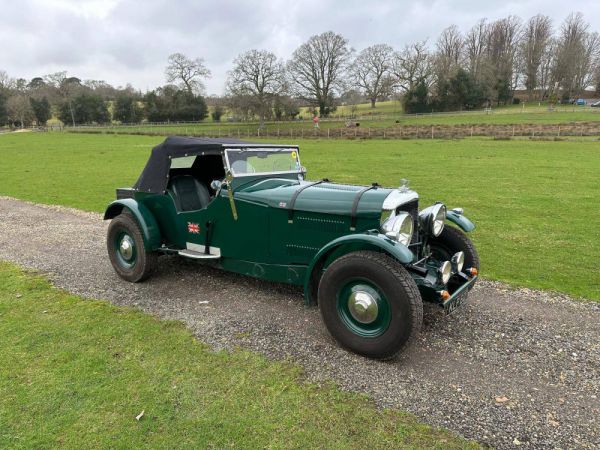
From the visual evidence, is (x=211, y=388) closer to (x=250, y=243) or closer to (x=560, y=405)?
(x=250, y=243)

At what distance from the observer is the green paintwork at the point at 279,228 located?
4203 millimetres

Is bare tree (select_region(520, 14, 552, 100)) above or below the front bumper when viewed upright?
above

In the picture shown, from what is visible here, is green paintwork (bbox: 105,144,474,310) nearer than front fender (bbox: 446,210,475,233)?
Yes

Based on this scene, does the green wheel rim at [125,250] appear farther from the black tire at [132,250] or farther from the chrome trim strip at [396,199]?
the chrome trim strip at [396,199]

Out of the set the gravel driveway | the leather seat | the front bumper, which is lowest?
the gravel driveway

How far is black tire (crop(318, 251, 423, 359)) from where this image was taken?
3.59 meters

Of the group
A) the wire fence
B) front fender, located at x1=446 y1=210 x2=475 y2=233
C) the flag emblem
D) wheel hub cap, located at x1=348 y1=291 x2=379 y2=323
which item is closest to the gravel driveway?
wheel hub cap, located at x1=348 y1=291 x2=379 y2=323

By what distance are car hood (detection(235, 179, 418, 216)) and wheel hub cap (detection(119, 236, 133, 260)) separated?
2.12m

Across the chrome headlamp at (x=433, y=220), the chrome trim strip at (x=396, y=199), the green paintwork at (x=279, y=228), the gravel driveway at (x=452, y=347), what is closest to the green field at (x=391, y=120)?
the green paintwork at (x=279, y=228)

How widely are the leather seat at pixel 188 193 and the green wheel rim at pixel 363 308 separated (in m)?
3.03

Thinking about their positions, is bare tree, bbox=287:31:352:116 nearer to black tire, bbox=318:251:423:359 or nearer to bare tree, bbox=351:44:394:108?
bare tree, bbox=351:44:394:108

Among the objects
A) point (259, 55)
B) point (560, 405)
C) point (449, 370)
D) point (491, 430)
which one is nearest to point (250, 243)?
point (449, 370)

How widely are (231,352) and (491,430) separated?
244 centimetres

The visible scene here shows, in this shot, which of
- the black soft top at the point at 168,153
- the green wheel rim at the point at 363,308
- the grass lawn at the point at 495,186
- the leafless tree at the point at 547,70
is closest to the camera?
the green wheel rim at the point at 363,308
